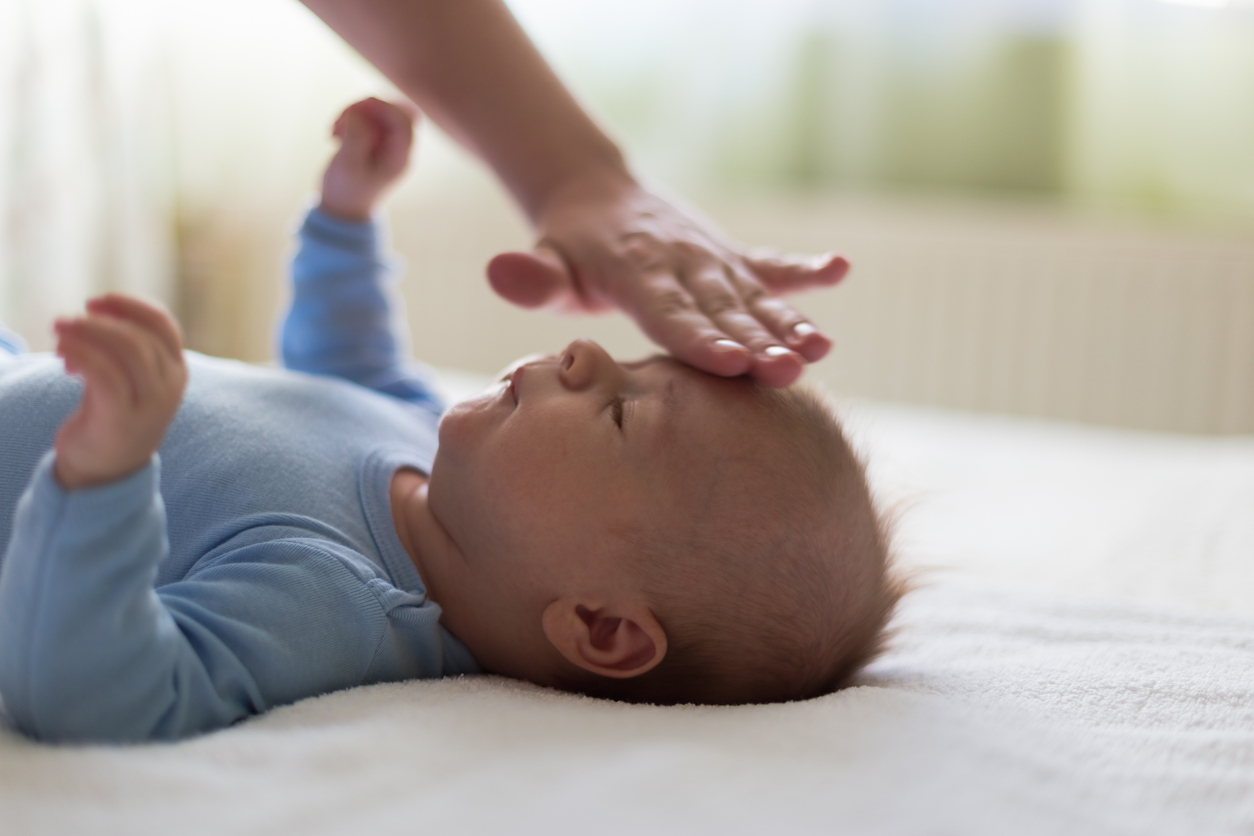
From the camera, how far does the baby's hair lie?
84 centimetres

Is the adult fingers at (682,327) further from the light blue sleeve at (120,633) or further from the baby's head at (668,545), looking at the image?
the light blue sleeve at (120,633)

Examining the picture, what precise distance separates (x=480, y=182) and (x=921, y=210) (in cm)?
112

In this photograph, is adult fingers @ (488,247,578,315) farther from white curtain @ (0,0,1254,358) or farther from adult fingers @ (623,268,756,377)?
white curtain @ (0,0,1254,358)

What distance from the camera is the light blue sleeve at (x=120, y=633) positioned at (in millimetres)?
650

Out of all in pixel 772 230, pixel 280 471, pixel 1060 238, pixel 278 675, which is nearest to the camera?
pixel 278 675

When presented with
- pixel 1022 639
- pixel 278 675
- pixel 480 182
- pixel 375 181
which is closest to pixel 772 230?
pixel 480 182

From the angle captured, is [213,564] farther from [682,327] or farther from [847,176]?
[847,176]

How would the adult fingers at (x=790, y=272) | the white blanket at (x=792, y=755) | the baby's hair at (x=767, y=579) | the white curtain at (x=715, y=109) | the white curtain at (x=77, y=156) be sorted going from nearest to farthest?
the white blanket at (x=792, y=755)
the baby's hair at (x=767, y=579)
the adult fingers at (x=790, y=272)
the white curtain at (x=77, y=156)
the white curtain at (x=715, y=109)

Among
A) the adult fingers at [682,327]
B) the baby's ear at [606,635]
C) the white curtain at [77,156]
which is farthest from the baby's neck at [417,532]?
the white curtain at [77,156]

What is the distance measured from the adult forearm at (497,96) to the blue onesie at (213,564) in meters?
0.29

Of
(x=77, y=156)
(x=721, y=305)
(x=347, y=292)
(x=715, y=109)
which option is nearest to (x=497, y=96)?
(x=347, y=292)

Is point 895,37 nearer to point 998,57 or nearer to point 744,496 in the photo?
point 998,57

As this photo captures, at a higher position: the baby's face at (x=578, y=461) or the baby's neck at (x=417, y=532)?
the baby's face at (x=578, y=461)

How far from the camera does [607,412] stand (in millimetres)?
912
